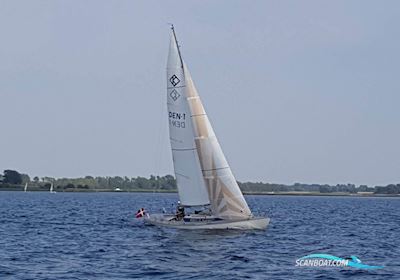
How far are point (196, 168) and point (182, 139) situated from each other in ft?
7.95

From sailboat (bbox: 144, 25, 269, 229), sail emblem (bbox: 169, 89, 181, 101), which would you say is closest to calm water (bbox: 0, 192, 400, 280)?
sailboat (bbox: 144, 25, 269, 229)

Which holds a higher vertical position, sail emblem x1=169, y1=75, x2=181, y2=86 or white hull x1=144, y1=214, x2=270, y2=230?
sail emblem x1=169, y1=75, x2=181, y2=86

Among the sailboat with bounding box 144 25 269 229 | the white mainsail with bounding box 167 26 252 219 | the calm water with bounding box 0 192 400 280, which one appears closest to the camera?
the calm water with bounding box 0 192 400 280

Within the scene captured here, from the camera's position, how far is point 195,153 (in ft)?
195

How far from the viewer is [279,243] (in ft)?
161

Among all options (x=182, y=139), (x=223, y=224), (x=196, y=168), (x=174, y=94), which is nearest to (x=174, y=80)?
(x=174, y=94)

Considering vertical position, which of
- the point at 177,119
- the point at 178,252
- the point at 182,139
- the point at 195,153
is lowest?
the point at 178,252

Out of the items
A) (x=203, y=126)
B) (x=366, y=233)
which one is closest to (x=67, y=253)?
(x=203, y=126)

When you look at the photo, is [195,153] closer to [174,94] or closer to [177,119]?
[177,119]

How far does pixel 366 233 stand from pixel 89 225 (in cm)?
2219

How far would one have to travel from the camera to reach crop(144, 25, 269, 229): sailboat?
55.6 meters

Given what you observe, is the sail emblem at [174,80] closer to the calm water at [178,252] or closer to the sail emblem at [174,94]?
the sail emblem at [174,94]

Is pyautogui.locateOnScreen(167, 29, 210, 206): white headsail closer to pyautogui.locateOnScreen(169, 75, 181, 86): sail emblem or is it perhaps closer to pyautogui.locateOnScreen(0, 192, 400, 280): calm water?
pyautogui.locateOnScreen(169, 75, 181, 86): sail emblem

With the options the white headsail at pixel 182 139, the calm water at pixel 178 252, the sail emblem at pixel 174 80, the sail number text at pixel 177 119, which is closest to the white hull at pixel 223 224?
the calm water at pixel 178 252
